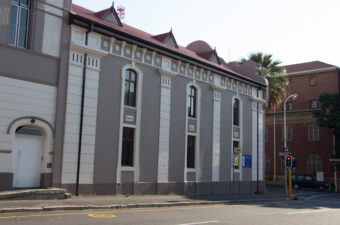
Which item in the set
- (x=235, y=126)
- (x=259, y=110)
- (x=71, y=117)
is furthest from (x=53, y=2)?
(x=259, y=110)

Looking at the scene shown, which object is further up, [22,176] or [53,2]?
[53,2]

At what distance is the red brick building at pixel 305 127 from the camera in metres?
46.3

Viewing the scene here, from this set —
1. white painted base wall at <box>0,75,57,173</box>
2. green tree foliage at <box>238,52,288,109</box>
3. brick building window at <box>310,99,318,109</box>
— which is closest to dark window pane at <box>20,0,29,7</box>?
white painted base wall at <box>0,75,57,173</box>

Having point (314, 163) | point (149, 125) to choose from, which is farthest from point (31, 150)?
point (314, 163)

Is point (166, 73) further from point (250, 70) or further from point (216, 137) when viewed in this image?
point (250, 70)

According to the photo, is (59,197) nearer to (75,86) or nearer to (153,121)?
(75,86)

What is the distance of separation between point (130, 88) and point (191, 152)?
630cm

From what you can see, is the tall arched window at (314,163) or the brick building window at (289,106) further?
the brick building window at (289,106)

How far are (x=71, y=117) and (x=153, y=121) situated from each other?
17.9 feet

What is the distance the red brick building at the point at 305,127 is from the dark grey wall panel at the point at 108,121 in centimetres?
3411

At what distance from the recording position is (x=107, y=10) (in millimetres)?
20391

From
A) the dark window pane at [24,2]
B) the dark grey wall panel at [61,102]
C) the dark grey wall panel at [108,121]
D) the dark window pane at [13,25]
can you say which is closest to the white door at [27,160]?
the dark grey wall panel at [61,102]

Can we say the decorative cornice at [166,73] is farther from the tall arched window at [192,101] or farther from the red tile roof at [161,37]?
the red tile roof at [161,37]

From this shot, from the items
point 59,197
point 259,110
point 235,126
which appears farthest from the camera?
point 259,110
